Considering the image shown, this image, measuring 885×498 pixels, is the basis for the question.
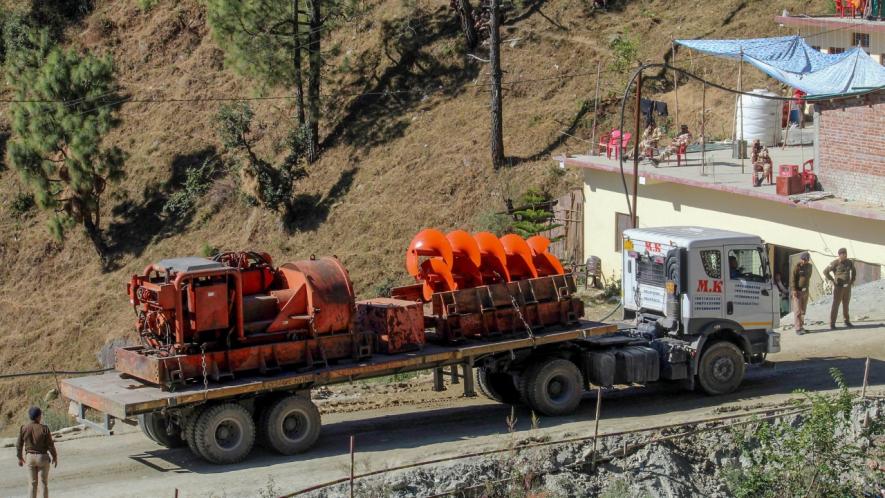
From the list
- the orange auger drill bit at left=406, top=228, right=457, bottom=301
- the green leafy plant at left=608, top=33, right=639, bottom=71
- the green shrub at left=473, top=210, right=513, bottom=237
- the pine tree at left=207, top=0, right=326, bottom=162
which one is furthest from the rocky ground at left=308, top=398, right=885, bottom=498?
the pine tree at left=207, top=0, right=326, bottom=162

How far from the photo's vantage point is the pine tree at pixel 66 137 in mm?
41500

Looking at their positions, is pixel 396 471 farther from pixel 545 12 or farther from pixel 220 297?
pixel 545 12

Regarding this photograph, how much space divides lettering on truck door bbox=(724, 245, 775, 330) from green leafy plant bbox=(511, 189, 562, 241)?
14581 mm

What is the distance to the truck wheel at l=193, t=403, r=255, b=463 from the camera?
52.1 feet

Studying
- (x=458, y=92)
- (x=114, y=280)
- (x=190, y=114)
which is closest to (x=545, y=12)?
(x=458, y=92)

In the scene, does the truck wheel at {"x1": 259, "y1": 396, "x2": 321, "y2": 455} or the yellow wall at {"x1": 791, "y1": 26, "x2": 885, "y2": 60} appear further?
the yellow wall at {"x1": 791, "y1": 26, "x2": 885, "y2": 60}

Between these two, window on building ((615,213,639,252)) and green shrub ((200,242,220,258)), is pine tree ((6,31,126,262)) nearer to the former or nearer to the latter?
green shrub ((200,242,220,258))

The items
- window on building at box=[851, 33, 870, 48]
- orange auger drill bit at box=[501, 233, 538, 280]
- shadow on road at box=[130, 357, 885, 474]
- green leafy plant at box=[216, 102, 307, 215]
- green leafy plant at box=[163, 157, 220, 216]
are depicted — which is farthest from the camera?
green leafy plant at box=[163, 157, 220, 216]

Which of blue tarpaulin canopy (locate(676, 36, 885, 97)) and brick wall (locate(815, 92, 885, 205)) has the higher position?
blue tarpaulin canopy (locate(676, 36, 885, 97))

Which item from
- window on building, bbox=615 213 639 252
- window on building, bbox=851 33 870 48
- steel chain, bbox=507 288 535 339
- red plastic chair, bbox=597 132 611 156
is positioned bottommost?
steel chain, bbox=507 288 535 339

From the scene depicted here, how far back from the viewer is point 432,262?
18328 mm

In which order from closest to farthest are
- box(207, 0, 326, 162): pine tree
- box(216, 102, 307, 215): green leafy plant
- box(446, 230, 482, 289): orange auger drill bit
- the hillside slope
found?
box(446, 230, 482, 289): orange auger drill bit → the hillside slope → box(216, 102, 307, 215): green leafy plant → box(207, 0, 326, 162): pine tree

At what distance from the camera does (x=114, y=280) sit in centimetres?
4156

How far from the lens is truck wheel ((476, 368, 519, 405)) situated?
19.2 meters
